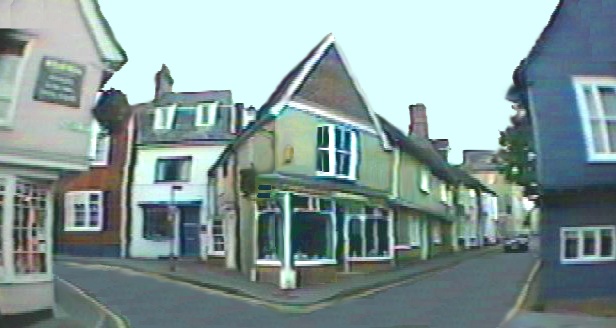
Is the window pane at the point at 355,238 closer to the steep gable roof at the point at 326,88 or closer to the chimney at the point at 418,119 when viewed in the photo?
the steep gable roof at the point at 326,88

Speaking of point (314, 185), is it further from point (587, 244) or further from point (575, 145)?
point (587, 244)

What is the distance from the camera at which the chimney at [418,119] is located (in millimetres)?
54969

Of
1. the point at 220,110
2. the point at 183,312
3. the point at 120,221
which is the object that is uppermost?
the point at 220,110

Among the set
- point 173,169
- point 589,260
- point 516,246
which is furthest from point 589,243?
point 516,246

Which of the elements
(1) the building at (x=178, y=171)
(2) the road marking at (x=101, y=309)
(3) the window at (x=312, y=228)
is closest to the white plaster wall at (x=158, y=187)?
(1) the building at (x=178, y=171)

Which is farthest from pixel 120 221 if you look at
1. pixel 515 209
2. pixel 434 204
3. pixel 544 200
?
pixel 515 209

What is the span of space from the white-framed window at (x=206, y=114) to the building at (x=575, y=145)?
72.4ft

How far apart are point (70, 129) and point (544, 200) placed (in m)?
11.1

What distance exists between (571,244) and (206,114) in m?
24.0

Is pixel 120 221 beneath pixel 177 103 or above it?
beneath

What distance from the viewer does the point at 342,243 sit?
30062 millimetres

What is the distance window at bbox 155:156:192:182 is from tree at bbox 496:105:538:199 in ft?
49.9

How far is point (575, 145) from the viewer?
63.2ft

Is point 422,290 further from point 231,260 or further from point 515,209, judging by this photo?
point 515,209
